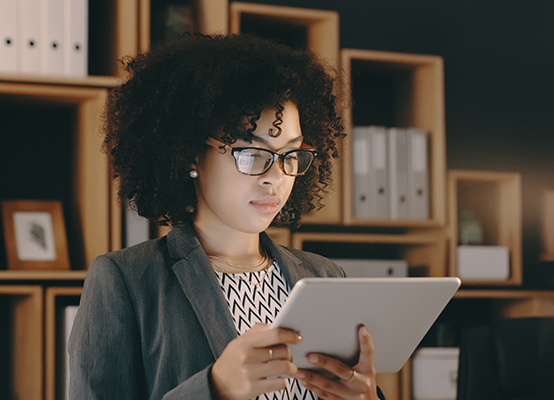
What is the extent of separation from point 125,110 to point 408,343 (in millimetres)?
764

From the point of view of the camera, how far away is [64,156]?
2.39m

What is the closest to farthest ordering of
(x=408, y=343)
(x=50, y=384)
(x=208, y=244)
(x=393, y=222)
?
(x=408, y=343), (x=208, y=244), (x=50, y=384), (x=393, y=222)

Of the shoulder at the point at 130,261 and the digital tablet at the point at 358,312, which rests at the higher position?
the shoulder at the point at 130,261

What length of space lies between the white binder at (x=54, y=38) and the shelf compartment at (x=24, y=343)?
783 millimetres

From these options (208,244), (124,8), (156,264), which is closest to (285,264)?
(208,244)

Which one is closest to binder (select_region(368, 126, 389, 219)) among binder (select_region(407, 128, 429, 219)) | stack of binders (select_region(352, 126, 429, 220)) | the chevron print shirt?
stack of binders (select_region(352, 126, 429, 220))

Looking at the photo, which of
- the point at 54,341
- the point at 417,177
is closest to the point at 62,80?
the point at 54,341

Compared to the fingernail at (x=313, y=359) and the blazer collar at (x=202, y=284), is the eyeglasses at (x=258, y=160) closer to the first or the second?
the blazer collar at (x=202, y=284)

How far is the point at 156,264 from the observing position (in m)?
1.12

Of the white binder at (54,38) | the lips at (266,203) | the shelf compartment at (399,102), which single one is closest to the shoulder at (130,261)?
the lips at (266,203)

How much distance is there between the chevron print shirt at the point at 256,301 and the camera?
1.12 m

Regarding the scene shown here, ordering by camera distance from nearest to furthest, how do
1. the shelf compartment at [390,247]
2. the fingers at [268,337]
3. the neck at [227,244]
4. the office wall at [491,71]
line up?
the fingers at [268,337] < the neck at [227,244] < the shelf compartment at [390,247] < the office wall at [491,71]

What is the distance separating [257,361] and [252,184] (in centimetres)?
36

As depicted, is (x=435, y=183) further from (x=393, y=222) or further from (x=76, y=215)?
(x=76, y=215)
